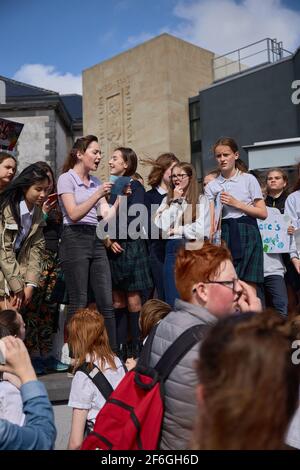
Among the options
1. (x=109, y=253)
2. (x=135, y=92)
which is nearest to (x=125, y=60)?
(x=135, y=92)

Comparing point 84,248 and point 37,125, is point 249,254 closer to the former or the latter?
point 84,248

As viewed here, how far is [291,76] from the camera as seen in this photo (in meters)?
20.1

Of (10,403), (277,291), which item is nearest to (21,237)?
(10,403)

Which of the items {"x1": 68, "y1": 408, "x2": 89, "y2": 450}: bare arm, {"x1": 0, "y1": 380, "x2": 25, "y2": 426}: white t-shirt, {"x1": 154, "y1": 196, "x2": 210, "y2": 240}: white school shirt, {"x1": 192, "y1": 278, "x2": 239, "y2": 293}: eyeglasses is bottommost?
{"x1": 68, "y1": 408, "x2": 89, "y2": 450}: bare arm

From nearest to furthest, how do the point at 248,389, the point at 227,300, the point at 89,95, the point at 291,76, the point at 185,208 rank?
the point at 248,389, the point at 227,300, the point at 185,208, the point at 291,76, the point at 89,95

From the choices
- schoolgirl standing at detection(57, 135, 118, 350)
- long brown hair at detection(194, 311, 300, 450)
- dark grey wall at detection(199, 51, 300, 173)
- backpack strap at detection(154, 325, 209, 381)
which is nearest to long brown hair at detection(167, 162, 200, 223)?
schoolgirl standing at detection(57, 135, 118, 350)

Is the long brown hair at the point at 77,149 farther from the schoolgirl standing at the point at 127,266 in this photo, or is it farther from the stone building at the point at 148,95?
the stone building at the point at 148,95

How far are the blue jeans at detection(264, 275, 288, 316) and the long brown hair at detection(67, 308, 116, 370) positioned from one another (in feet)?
8.25

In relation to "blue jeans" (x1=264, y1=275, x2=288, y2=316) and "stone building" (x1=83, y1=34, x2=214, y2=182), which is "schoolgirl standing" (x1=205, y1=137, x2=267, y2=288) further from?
"stone building" (x1=83, y1=34, x2=214, y2=182)

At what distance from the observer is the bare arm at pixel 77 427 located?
112 inches

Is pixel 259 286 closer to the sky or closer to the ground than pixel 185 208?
closer to the ground

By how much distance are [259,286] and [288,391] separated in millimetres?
3736

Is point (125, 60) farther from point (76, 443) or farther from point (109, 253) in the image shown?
point (76, 443)

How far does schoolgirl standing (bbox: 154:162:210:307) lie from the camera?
14.9 ft
